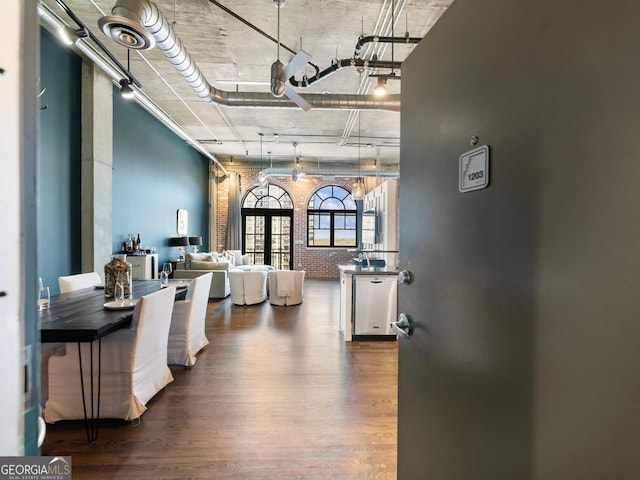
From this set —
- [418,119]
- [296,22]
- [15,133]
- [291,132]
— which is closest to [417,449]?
[418,119]

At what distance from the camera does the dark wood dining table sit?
175 centimetres

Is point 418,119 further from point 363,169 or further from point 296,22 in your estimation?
point 363,169

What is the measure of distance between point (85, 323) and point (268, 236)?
8032mm

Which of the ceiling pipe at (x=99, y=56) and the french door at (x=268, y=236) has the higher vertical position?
the ceiling pipe at (x=99, y=56)

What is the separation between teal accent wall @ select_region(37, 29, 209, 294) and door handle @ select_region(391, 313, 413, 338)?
6.25 feet

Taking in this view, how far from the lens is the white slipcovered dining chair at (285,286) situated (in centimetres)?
578

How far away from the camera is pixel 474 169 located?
0.87 m

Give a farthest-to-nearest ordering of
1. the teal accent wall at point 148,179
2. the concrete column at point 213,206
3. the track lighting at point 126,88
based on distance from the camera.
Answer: the concrete column at point 213,206
the teal accent wall at point 148,179
the track lighting at point 126,88

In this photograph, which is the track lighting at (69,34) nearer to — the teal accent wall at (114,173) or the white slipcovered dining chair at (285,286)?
the teal accent wall at (114,173)

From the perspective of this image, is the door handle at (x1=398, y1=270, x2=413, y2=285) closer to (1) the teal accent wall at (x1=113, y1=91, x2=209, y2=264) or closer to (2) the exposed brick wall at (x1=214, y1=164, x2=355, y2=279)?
(1) the teal accent wall at (x1=113, y1=91, x2=209, y2=264)

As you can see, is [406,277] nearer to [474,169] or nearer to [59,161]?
[474,169]

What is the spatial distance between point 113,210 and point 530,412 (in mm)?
5476

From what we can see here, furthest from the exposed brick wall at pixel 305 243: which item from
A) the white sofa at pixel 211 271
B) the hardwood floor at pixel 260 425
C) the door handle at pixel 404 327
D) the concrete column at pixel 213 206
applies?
the door handle at pixel 404 327

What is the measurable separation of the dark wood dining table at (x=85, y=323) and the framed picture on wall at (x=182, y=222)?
181 inches
